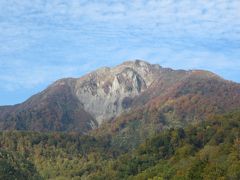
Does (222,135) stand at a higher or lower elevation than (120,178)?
higher

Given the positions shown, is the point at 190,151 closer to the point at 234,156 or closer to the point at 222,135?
the point at 222,135

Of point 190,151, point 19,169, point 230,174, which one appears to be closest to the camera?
point 230,174

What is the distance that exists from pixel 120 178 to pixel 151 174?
109 ft

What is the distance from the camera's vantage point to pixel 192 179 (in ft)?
447

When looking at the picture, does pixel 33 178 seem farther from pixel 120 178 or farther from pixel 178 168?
pixel 178 168

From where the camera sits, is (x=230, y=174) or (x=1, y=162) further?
(x=1, y=162)

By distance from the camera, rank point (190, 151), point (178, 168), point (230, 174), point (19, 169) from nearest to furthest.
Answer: point (230, 174) → point (178, 168) → point (19, 169) → point (190, 151)

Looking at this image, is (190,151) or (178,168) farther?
(190,151)

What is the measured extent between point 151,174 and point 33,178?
41.4 m

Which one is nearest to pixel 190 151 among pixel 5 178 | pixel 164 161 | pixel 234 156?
pixel 164 161

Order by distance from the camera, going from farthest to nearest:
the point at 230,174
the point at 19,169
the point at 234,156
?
the point at 19,169 < the point at 234,156 < the point at 230,174

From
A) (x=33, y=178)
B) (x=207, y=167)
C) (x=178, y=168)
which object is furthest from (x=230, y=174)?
(x=33, y=178)

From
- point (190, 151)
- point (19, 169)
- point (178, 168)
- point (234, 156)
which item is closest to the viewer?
point (234, 156)

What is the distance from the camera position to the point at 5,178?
159 m
